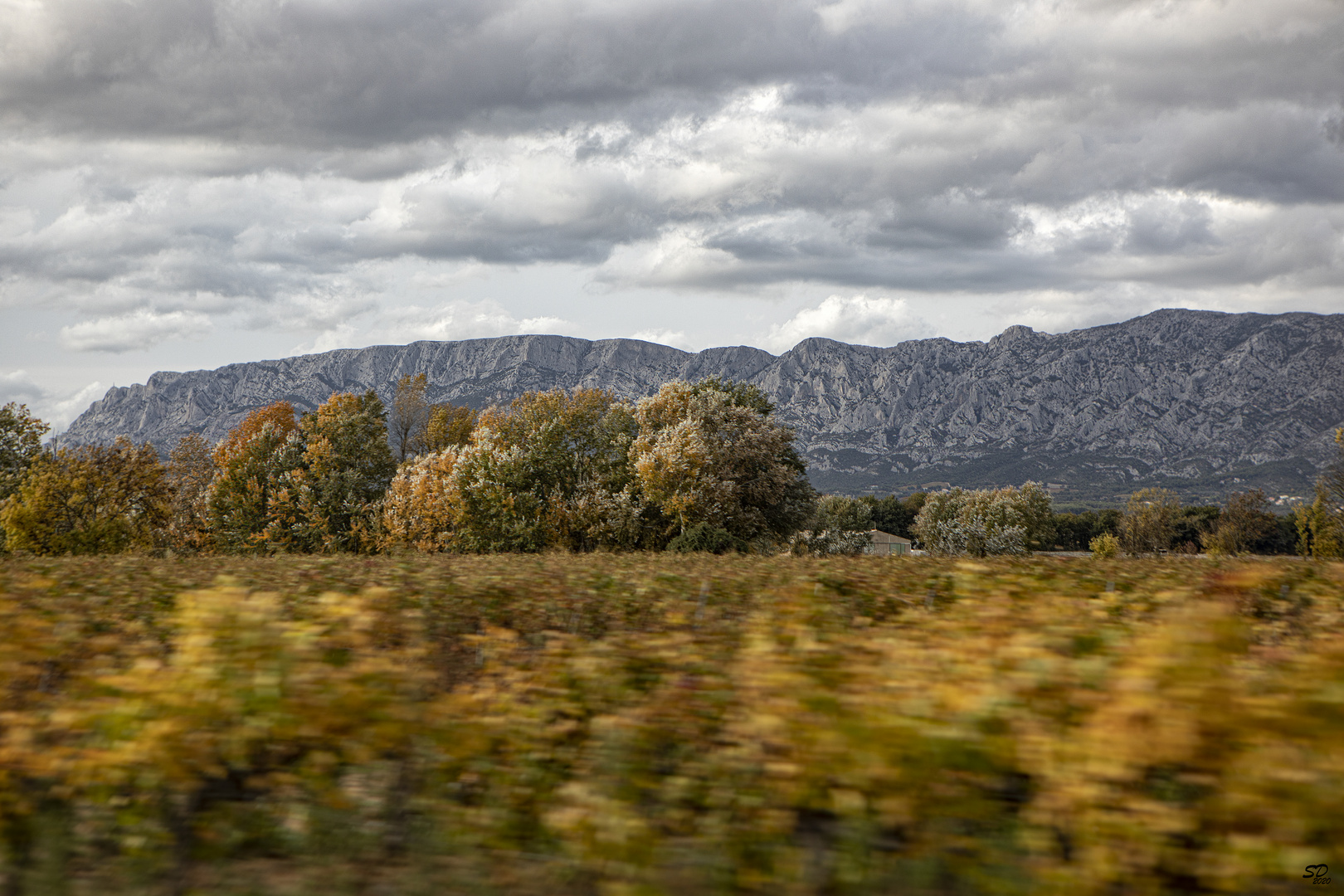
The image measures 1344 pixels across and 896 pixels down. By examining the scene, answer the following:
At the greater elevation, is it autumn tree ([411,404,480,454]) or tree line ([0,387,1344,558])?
autumn tree ([411,404,480,454])

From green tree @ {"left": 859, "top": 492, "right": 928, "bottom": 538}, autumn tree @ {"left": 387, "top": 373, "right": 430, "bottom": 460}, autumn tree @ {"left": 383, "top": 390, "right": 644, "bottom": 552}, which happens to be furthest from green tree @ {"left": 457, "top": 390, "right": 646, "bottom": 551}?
green tree @ {"left": 859, "top": 492, "right": 928, "bottom": 538}

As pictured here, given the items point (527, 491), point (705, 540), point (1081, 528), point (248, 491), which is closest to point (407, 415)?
point (248, 491)

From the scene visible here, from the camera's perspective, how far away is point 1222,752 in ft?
10.8

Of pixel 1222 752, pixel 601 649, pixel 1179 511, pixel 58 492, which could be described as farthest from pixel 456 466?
pixel 1179 511

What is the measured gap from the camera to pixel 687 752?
14.2ft

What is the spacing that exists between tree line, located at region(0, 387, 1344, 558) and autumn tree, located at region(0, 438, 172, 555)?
92 mm

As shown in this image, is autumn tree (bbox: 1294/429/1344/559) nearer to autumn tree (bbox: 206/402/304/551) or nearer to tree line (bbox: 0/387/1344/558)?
tree line (bbox: 0/387/1344/558)

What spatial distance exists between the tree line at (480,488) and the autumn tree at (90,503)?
9 cm

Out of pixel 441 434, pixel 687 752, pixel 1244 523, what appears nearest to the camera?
pixel 687 752

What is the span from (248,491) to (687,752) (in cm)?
5491

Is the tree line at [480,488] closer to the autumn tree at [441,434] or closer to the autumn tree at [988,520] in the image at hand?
the autumn tree at [441,434]

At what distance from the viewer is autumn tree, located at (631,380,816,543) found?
4125 cm

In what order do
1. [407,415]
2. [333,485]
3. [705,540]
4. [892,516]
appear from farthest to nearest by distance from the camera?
[892,516] → [407,415] → [333,485] → [705,540]

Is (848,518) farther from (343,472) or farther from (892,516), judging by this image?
(343,472)
